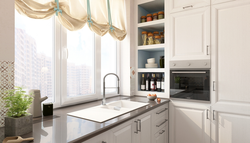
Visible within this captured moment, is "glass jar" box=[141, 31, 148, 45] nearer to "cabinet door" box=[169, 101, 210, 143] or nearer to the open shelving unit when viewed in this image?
the open shelving unit

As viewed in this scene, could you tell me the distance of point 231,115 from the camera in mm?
1839

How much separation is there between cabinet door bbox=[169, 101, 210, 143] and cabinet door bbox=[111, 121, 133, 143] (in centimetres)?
97

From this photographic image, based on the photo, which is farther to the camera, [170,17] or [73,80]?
[170,17]

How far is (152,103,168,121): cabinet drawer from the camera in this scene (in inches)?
74.1

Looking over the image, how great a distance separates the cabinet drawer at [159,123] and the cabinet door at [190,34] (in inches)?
31.5

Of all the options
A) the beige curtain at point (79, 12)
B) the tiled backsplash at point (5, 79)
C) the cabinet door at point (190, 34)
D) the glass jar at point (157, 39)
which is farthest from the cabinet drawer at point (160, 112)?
the tiled backsplash at point (5, 79)

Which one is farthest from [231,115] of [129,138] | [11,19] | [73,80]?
[11,19]

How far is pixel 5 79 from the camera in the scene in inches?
43.3

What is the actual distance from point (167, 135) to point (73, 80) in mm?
1444

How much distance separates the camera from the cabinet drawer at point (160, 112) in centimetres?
188

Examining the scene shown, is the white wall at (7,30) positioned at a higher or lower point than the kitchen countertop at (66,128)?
higher

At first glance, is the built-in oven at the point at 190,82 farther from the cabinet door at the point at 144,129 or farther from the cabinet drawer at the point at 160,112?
the cabinet door at the point at 144,129

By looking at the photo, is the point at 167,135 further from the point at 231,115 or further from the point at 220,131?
the point at 231,115

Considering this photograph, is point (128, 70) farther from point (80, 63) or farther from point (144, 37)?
point (80, 63)
